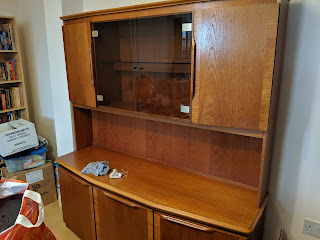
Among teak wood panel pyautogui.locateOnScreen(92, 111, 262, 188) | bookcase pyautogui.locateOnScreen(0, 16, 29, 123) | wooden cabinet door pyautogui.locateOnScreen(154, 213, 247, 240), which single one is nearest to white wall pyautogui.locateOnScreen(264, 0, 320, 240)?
teak wood panel pyautogui.locateOnScreen(92, 111, 262, 188)

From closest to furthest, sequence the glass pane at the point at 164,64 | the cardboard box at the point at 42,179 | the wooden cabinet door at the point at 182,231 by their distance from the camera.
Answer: the wooden cabinet door at the point at 182,231
the glass pane at the point at 164,64
the cardboard box at the point at 42,179

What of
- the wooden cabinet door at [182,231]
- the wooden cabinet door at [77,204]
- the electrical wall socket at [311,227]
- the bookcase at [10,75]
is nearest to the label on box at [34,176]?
the wooden cabinet door at [77,204]

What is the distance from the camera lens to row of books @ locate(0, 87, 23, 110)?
292cm

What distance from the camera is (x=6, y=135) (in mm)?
2434

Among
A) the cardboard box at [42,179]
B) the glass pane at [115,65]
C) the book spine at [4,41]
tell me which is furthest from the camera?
the book spine at [4,41]

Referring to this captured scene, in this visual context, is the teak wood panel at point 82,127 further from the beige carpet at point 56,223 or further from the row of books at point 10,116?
the row of books at point 10,116

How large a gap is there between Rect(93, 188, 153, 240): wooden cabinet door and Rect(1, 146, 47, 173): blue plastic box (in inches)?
48.4

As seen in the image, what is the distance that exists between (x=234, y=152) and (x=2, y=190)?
1.34 m

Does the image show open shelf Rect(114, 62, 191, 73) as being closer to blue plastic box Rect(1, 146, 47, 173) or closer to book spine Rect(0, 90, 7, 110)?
blue plastic box Rect(1, 146, 47, 173)

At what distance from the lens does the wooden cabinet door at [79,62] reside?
1.82m

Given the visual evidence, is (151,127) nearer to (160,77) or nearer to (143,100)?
(143,100)

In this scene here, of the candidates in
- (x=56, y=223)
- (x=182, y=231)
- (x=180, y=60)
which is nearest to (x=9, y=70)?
(x=56, y=223)

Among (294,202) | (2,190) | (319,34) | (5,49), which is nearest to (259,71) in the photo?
(319,34)

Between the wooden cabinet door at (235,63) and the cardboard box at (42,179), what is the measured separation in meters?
2.06
